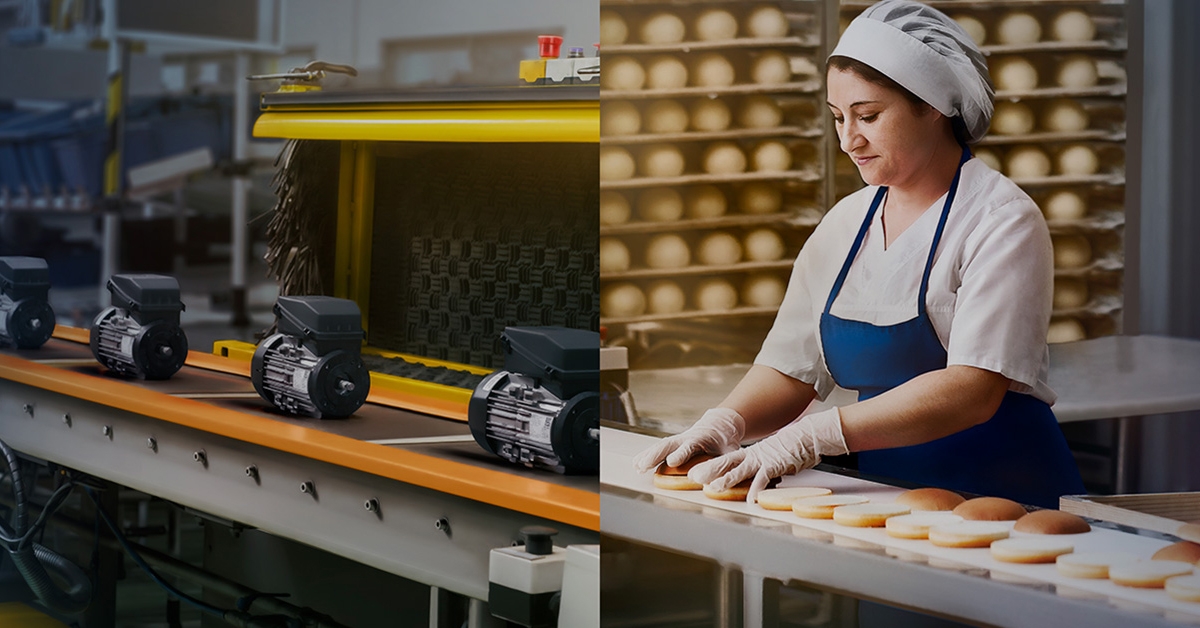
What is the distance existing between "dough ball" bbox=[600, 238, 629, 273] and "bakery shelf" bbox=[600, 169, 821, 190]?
0.09 metres

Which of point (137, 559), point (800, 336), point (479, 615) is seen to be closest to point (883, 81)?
point (800, 336)

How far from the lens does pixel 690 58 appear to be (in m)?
1.76

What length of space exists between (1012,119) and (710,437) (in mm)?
639

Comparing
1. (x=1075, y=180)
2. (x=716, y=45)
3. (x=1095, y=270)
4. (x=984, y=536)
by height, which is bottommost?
(x=984, y=536)

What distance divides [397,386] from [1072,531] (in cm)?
211

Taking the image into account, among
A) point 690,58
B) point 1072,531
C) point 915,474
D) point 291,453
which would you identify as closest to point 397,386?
point 291,453

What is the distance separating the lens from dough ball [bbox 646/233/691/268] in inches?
69.7

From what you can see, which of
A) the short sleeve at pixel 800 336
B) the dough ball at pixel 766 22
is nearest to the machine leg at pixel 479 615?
the short sleeve at pixel 800 336

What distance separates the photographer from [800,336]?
65.3 inches

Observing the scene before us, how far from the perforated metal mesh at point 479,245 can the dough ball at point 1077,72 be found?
1.47 m

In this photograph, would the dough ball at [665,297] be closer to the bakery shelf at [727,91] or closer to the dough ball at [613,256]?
the dough ball at [613,256]

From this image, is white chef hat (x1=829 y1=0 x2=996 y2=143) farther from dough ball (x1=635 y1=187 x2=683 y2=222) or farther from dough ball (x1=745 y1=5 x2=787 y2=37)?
dough ball (x1=635 y1=187 x2=683 y2=222)

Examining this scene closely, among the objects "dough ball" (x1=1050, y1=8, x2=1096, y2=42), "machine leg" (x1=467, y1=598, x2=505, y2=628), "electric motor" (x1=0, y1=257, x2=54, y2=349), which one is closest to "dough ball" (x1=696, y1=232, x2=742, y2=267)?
"dough ball" (x1=1050, y1=8, x2=1096, y2=42)

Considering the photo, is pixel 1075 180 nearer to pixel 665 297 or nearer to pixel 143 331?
pixel 665 297
